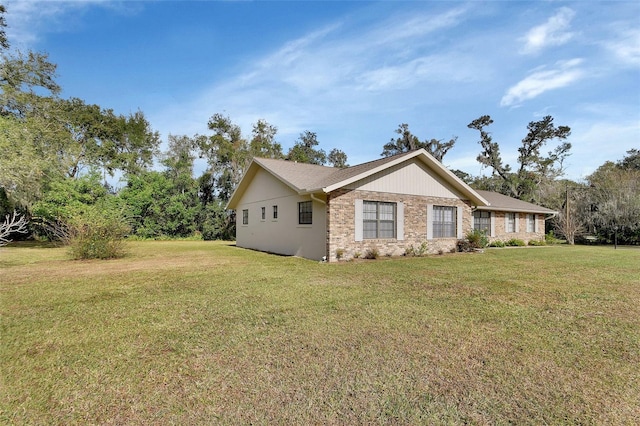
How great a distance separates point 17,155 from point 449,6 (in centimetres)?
1633

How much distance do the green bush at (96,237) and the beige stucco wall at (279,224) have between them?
19.3ft

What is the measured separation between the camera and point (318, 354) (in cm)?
327

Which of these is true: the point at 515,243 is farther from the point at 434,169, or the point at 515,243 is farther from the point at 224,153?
the point at 224,153

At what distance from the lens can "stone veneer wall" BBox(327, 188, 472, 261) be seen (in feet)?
35.9

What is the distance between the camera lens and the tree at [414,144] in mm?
36875

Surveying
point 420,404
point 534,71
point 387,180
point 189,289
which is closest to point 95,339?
point 189,289

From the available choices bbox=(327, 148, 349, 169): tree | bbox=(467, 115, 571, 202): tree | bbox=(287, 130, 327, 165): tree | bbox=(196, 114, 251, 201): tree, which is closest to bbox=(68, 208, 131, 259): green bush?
bbox=(196, 114, 251, 201): tree

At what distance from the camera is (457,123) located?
35.4 metres

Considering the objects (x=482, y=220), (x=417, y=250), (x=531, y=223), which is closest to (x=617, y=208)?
(x=531, y=223)

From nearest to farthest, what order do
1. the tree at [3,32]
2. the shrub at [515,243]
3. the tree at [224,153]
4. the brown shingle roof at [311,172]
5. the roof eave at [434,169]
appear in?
1. the roof eave at [434,169]
2. the brown shingle roof at [311,172]
3. the tree at [3,32]
4. the shrub at [515,243]
5. the tree at [224,153]

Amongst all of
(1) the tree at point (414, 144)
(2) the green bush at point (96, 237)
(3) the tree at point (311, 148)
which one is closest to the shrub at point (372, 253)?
(2) the green bush at point (96, 237)

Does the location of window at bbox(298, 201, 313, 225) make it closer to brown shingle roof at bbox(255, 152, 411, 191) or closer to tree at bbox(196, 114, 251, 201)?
brown shingle roof at bbox(255, 152, 411, 191)

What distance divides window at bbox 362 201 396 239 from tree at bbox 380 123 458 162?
26600 mm

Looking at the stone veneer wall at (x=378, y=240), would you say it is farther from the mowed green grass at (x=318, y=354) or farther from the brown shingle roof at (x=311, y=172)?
the mowed green grass at (x=318, y=354)
